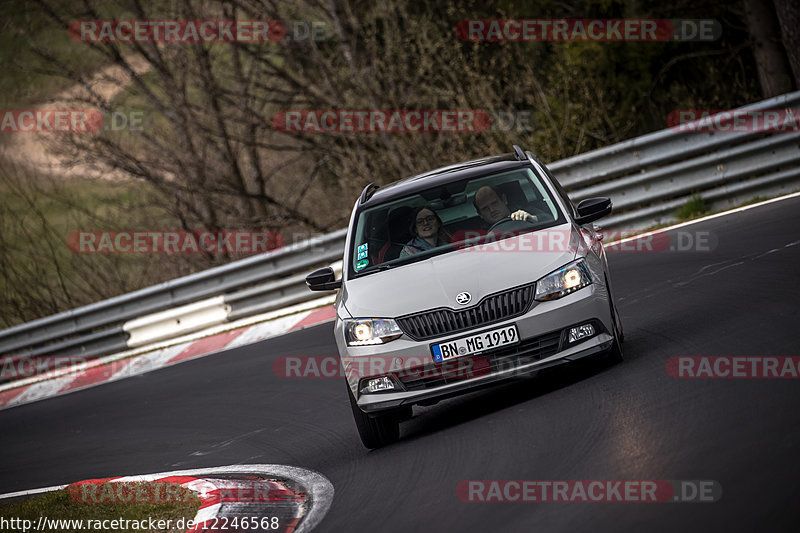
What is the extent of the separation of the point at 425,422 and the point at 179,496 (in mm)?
1843

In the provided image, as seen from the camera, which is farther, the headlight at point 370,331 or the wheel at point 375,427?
the wheel at point 375,427

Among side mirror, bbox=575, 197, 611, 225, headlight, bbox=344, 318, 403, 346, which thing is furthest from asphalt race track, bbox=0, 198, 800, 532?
side mirror, bbox=575, 197, 611, 225

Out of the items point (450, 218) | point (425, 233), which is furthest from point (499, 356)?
point (450, 218)

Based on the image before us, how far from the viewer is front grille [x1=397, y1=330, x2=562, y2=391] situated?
7.02 m

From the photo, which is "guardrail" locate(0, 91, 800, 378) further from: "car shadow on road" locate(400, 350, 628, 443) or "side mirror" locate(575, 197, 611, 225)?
"car shadow on road" locate(400, 350, 628, 443)

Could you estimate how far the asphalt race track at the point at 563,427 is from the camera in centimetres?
521

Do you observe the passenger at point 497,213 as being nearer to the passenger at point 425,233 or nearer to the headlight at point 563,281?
the passenger at point 425,233

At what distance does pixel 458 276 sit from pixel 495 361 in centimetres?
63

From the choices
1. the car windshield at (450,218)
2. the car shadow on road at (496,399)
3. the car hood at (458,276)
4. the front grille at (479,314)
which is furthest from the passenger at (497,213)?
the car shadow on road at (496,399)

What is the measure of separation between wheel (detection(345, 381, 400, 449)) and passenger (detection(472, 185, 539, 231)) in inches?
61.8

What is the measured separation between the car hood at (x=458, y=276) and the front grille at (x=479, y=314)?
0.13ft

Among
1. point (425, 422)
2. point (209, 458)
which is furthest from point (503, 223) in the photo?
point (209, 458)

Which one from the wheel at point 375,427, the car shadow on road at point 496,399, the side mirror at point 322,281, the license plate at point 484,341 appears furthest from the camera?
the side mirror at point 322,281

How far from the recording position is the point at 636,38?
22906 millimetres
